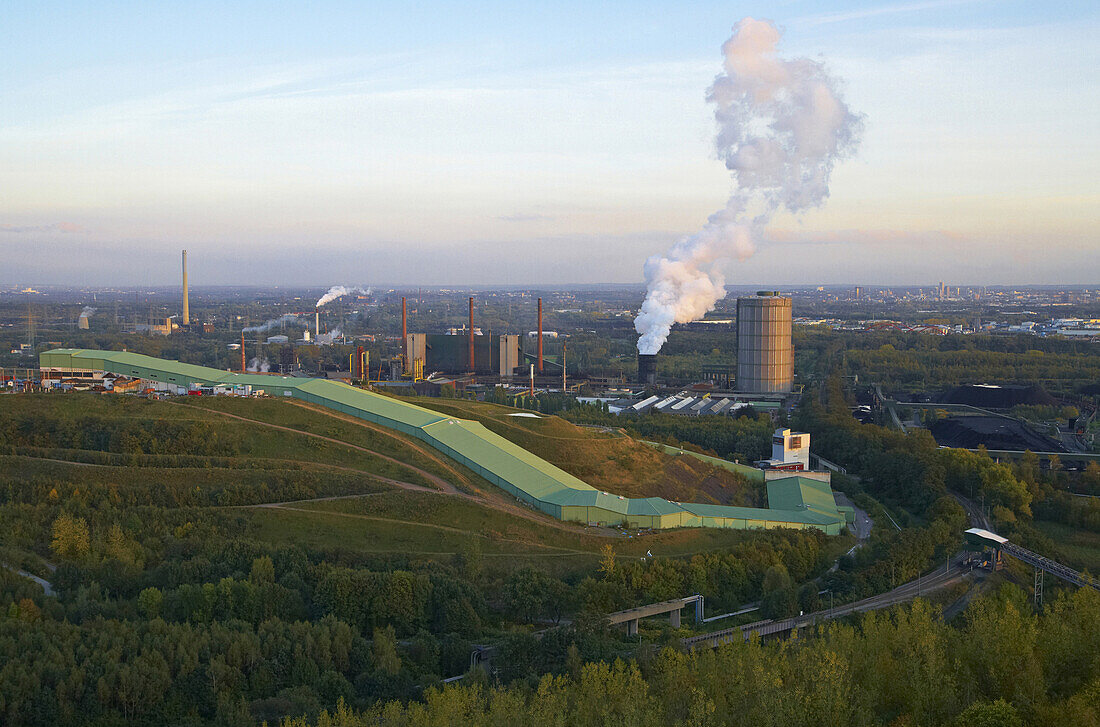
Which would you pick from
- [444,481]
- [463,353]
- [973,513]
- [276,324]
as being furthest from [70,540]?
[276,324]

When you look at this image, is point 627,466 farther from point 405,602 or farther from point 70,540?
point 70,540

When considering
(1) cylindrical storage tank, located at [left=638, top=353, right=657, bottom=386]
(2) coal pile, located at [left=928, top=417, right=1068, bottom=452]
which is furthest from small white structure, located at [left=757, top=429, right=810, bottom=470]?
(1) cylindrical storage tank, located at [left=638, top=353, right=657, bottom=386]

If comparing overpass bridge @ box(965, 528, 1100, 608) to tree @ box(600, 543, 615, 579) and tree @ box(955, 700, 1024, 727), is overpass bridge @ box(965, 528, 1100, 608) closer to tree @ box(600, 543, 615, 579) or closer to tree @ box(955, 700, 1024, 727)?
tree @ box(600, 543, 615, 579)

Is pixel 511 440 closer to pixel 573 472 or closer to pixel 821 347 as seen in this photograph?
pixel 573 472

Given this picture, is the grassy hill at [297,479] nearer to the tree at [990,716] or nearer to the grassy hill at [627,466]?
the grassy hill at [627,466]

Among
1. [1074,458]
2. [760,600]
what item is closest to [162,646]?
[760,600]
